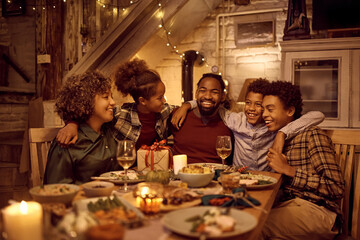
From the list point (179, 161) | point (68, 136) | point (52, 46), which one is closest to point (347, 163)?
point (179, 161)

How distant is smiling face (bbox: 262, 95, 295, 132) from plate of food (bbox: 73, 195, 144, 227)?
1.27 metres

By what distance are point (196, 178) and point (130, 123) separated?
3.49 ft

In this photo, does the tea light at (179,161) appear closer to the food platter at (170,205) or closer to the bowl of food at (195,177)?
the bowl of food at (195,177)

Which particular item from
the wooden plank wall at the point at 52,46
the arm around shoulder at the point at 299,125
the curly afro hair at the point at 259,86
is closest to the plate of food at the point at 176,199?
the arm around shoulder at the point at 299,125

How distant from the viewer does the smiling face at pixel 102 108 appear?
6.45 feet

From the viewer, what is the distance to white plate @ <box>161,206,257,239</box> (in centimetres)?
89

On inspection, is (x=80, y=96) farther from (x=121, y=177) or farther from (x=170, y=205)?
(x=170, y=205)

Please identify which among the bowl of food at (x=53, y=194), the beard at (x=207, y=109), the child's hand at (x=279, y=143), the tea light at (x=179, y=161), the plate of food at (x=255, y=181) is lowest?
the plate of food at (x=255, y=181)

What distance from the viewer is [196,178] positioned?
1434 millimetres

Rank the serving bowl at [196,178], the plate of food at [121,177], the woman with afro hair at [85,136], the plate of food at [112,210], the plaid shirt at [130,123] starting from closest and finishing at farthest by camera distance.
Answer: the plate of food at [112,210]
the serving bowl at [196,178]
the plate of food at [121,177]
the woman with afro hair at [85,136]
the plaid shirt at [130,123]

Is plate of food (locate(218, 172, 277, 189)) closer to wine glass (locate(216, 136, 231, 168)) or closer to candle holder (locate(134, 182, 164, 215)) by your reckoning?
wine glass (locate(216, 136, 231, 168))

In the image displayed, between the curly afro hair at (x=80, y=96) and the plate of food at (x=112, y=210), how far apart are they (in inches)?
35.4

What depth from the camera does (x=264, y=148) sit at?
87.0 inches

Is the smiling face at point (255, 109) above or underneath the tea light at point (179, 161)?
above
